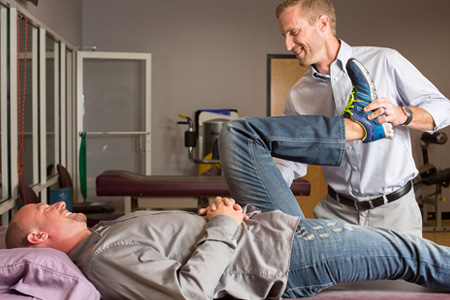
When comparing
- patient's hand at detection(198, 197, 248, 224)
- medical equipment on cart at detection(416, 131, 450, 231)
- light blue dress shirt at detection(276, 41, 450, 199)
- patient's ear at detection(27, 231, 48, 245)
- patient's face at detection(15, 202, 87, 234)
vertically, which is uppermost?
light blue dress shirt at detection(276, 41, 450, 199)

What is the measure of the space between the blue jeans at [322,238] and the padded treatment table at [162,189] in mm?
2078

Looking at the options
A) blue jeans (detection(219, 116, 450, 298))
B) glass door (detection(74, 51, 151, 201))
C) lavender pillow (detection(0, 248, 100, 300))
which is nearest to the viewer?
lavender pillow (detection(0, 248, 100, 300))

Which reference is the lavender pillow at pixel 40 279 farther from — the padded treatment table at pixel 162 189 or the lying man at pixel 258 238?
the padded treatment table at pixel 162 189

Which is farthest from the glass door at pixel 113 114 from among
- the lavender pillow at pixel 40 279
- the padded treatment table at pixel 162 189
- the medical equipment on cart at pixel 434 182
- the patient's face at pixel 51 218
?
the lavender pillow at pixel 40 279

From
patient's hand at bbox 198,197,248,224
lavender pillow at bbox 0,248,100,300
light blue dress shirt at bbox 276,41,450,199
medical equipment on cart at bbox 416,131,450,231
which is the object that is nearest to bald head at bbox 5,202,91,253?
lavender pillow at bbox 0,248,100,300

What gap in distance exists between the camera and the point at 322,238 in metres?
1.51

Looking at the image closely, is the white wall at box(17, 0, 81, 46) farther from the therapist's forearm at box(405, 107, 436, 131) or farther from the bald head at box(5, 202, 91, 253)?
the therapist's forearm at box(405, 107, 436, 131)

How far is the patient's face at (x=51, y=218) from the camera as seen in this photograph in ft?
5.06

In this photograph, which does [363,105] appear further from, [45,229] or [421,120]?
[45,229]

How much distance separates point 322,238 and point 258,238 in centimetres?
19

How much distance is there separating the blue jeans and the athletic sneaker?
5 cm

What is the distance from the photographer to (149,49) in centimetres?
566

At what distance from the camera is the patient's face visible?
1541 mm

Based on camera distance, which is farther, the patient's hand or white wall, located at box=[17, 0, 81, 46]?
white wall, located at box=[17, 0, 81, 46]
